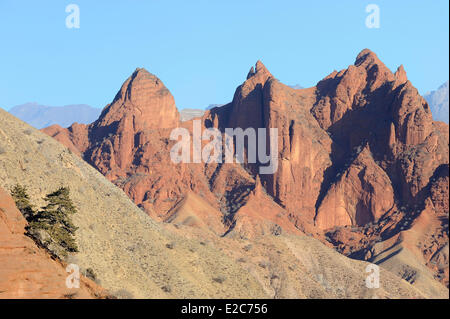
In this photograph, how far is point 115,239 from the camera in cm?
7588

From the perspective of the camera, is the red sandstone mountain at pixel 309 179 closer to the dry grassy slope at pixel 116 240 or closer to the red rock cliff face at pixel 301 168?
the red rock cliff face at pixel 301 168

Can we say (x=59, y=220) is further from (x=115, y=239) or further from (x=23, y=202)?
(x=115, y=239)

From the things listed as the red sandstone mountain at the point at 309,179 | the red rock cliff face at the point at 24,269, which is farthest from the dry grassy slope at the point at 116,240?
the red sandstone mountain at the point at 309,179

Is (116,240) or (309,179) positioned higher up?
(309,179)

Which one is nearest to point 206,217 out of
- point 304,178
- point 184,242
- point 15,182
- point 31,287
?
point 304,178

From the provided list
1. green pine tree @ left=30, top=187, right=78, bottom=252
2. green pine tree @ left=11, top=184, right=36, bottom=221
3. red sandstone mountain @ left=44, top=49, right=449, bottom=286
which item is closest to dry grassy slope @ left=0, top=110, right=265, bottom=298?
green pine tree @ left=30, top=187, right=78, bottom=252

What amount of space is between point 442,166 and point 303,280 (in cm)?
8283

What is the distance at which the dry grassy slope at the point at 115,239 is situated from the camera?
2771 inches

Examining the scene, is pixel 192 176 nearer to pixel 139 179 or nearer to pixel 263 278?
pixel 139 179

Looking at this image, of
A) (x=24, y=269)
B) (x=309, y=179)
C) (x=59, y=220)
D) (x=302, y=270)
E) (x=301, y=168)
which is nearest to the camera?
(x=24, y=269)

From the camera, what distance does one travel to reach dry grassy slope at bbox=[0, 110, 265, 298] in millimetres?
70375

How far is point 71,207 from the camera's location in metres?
70.0

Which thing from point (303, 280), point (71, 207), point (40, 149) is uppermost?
point (40, 149)

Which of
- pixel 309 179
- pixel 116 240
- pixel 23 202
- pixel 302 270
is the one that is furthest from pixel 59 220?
pixel 309 179
